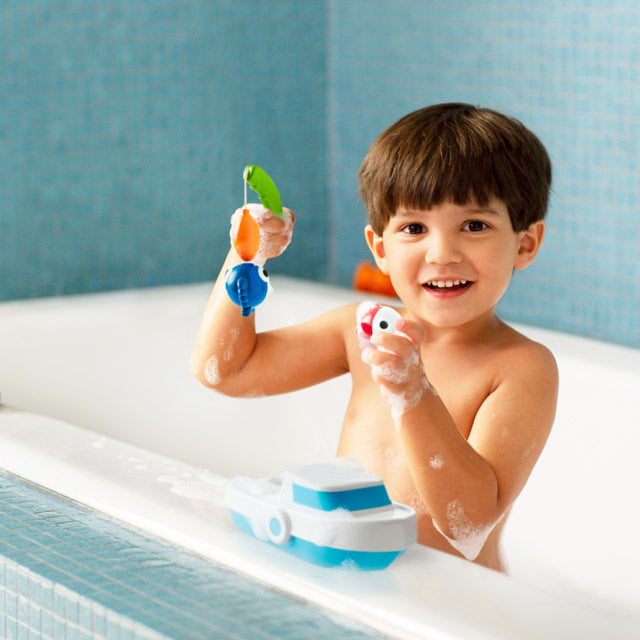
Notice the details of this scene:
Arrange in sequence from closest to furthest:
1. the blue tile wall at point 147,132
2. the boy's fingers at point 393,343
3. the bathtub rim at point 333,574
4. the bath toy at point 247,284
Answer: the bathtub rim at point 333,574 → the boy's fingers at point 393,343 → the bath toy at point 247,284 → the blue tile wall at point 147,132

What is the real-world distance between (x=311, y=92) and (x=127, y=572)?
1.67 meters

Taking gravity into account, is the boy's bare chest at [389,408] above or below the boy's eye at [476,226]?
below

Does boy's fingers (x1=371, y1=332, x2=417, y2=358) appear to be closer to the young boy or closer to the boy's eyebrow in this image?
the young boy

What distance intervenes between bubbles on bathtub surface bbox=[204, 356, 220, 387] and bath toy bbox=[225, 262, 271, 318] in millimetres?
194

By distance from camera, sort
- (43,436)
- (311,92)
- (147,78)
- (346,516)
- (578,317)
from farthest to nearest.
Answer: (311,92) → (147,78) → (578,317) → (43,436) → (346,516)

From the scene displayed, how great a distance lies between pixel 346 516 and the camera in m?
0.87

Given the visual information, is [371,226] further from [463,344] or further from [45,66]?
[45,66]

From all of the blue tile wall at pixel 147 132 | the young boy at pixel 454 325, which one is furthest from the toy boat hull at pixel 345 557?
the blue tile wall at pixel 147 132

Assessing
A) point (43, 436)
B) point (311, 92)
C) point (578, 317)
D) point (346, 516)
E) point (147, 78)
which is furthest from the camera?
point (311, 92)

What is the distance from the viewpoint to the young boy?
1011mm

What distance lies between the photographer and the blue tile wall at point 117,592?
817 millimetres

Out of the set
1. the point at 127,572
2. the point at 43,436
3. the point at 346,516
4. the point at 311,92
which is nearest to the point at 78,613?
the point at 127,572

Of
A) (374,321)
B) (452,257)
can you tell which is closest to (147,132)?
(452,257)

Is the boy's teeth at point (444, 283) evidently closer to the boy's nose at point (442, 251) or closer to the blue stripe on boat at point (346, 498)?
the boy's nose at point (442, 251)
